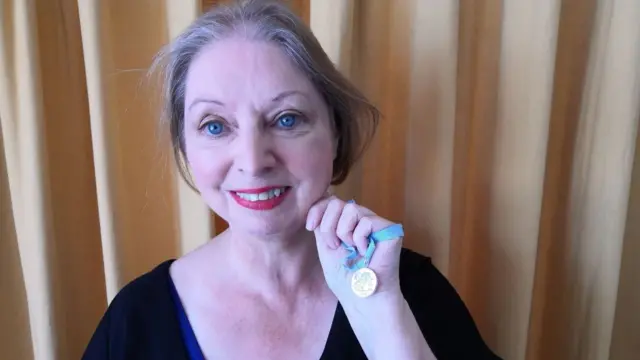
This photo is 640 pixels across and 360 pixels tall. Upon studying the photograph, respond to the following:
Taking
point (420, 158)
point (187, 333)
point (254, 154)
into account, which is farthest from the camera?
point (420, 158)

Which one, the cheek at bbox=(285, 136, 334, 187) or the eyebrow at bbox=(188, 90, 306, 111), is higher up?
the eyebrow at bbox=(188, 90, 306, 111)

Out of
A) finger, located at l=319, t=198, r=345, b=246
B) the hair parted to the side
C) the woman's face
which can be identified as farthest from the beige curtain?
finger, located at l=319, t=198, r=345, b=246

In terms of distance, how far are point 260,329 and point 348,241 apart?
0.24 meters

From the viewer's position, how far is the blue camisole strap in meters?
1.04

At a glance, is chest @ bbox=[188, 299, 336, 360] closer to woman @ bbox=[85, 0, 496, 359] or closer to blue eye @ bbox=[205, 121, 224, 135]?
woman @ bbox=[85, 0, 496, 359]

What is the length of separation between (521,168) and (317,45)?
506mm

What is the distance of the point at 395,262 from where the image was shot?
0.98m

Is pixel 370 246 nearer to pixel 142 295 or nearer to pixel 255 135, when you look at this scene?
pixel 255 135

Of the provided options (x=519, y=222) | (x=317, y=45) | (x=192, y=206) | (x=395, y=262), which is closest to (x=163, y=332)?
(x=192, y=206)

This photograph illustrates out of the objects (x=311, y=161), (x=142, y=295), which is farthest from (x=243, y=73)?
(x=142, y=295)

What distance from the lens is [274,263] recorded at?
1.13 meters

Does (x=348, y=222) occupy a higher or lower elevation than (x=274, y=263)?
higher

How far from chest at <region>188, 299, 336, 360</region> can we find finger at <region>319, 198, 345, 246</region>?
0.59ft

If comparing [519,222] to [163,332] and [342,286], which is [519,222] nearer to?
[342,286]
